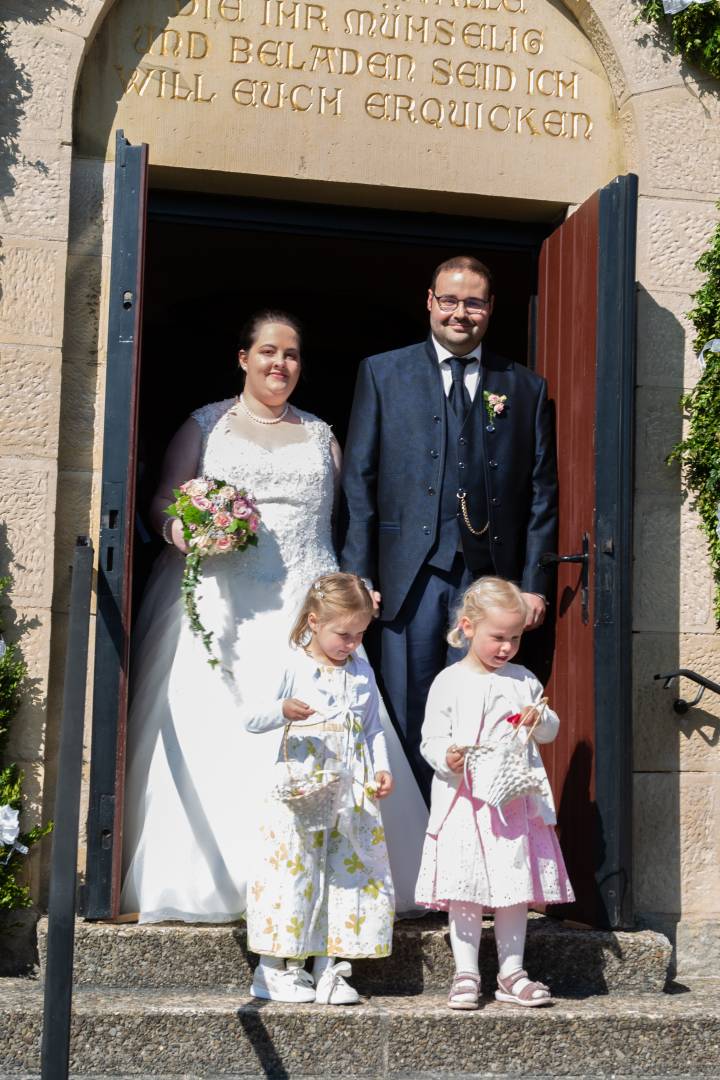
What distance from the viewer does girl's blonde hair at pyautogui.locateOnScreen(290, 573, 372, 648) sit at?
421 centimetres

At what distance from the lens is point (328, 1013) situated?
392 cm

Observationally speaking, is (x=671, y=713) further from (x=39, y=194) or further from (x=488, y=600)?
(x=39, y=194)

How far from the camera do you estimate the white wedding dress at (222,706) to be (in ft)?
14.8

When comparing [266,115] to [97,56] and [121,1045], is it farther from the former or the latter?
[121,1045]

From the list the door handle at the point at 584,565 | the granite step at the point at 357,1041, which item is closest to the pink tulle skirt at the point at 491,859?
the granite step at the point at 357,1041

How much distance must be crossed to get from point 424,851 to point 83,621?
1.32 meters

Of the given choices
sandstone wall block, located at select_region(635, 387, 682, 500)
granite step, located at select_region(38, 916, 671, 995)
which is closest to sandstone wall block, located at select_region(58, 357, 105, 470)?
granite step, located at select_region(38, 916, 671, 995)

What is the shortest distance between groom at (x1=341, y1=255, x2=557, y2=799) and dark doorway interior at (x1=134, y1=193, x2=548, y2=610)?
155cm

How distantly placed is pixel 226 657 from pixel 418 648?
63 cm

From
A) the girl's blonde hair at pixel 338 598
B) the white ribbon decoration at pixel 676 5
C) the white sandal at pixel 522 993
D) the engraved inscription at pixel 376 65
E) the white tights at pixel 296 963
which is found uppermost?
the white ribbon decoration at pixel 676 5

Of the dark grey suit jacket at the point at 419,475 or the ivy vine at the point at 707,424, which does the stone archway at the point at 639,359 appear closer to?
the ivy vine at the point at 707,424

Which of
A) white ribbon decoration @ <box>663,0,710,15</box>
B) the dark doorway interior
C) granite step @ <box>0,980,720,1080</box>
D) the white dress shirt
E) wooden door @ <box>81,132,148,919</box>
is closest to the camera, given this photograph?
granite step @ <box>0,980,720,1080</box>

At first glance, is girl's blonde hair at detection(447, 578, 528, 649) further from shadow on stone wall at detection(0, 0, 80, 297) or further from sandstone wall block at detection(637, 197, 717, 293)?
shadow on stone wall at detection(0, 0, 80, 297)

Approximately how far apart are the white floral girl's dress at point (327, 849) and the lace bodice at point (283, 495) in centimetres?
66
